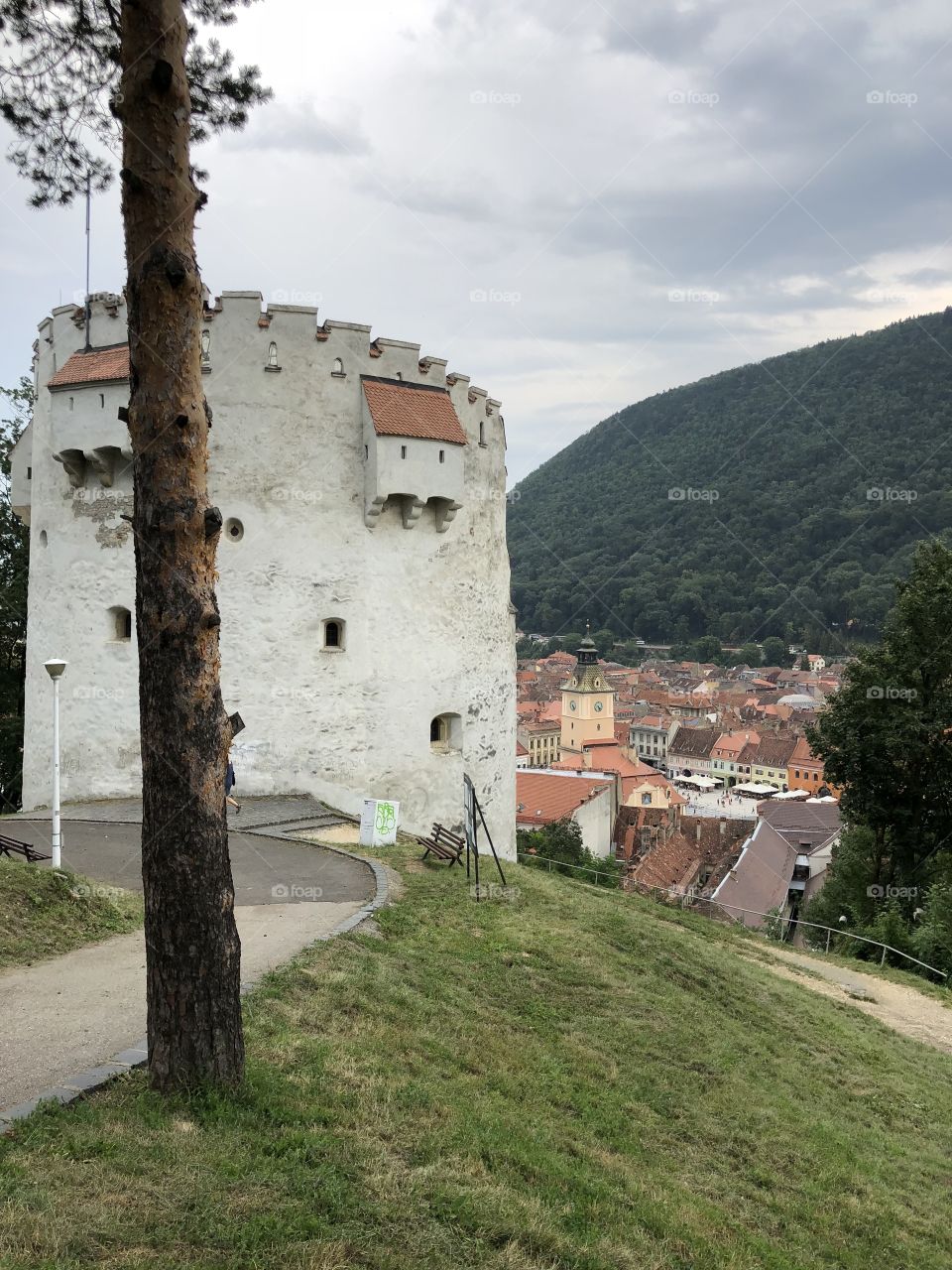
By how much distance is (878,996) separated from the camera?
14.8m

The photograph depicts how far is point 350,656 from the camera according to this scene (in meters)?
17.6

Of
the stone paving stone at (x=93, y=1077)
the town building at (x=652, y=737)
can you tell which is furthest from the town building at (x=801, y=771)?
the stone paving stone at (x=93, y=1077)

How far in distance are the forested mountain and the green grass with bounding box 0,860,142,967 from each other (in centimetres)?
13155

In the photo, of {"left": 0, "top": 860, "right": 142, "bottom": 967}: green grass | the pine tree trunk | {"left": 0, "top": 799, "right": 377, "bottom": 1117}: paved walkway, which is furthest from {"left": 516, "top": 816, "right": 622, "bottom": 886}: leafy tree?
the pine tree trunk

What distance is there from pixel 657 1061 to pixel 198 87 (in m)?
8.46

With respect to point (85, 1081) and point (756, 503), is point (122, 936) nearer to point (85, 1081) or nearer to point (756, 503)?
point (85, 1081)

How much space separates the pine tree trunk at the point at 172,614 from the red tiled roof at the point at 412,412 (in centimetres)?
1127

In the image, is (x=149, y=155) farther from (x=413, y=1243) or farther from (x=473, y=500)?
(x=473, y=500)

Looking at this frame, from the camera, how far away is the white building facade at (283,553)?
16953 millimetres

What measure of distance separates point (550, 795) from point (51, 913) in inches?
2119

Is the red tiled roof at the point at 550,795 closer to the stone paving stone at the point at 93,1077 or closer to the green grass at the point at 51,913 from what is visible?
the green grass at the point at 51,913

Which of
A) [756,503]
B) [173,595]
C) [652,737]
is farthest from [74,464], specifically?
[756,503]

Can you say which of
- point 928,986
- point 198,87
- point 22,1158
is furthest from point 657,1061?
point 928,986

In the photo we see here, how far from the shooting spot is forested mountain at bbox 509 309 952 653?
144 metres
